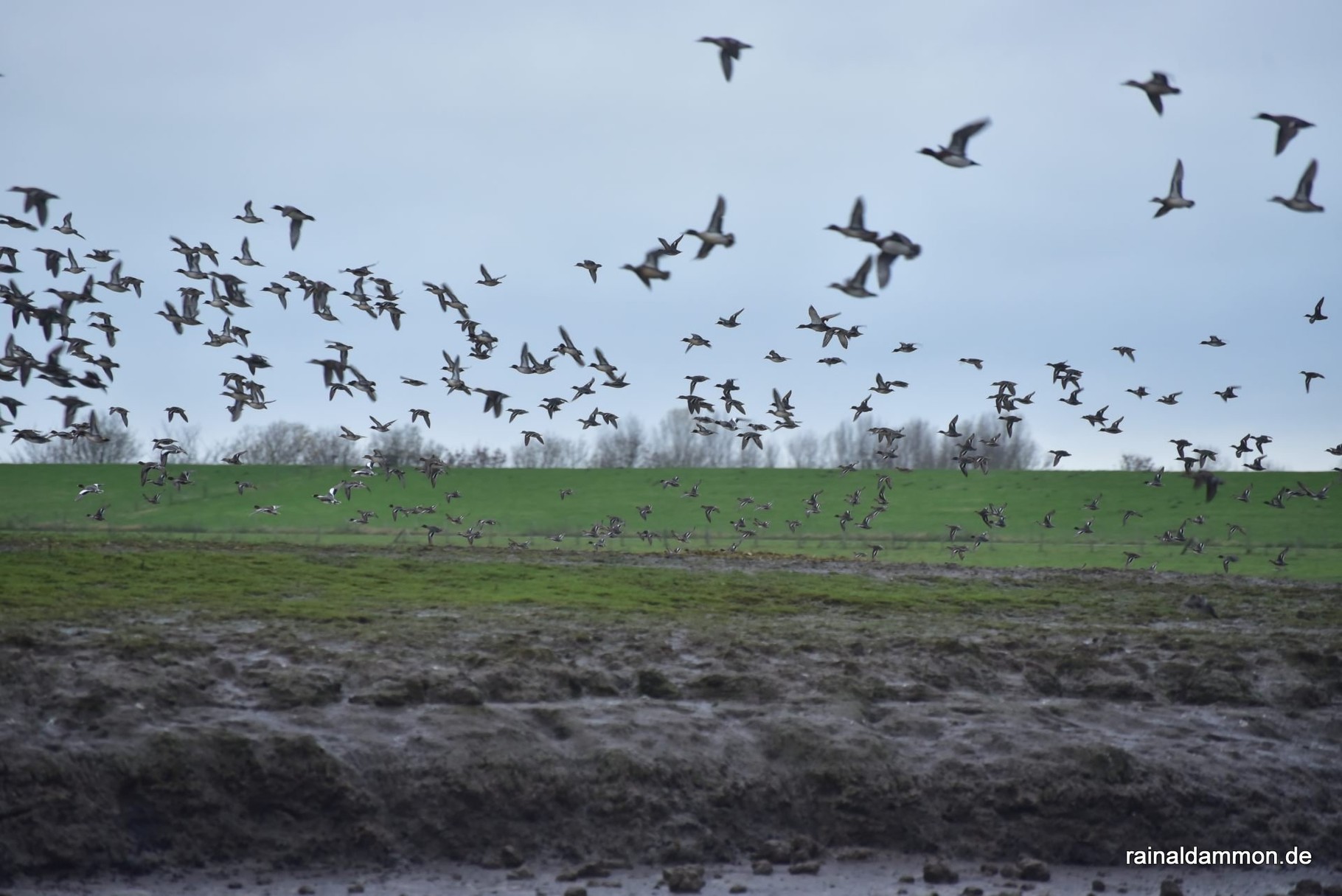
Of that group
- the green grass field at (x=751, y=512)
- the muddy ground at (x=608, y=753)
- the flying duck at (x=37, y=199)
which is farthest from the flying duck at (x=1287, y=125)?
the green grass field at (x=751, y=512)

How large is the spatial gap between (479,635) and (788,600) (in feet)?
40.8

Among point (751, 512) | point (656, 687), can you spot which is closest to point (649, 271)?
point (656, 687)

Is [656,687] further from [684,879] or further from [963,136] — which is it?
[963,136]

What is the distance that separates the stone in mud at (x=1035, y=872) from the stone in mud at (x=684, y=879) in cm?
442

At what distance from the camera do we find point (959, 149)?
2272 centimetres

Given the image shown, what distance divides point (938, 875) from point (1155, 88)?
13225 millimetres

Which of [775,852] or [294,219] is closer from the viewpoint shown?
[775,852]

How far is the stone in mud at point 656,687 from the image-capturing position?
21609 mm

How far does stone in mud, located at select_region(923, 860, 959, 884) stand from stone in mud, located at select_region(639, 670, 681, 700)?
5.59m

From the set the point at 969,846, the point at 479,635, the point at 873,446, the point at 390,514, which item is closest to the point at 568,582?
the point at 479,635

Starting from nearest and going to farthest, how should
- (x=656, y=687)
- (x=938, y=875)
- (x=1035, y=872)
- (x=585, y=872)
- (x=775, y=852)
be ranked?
(x=585, y=872) < (x=938, y=875) < (x=1035, y=872) < (x=775, y=852) < (x=656, y=687)

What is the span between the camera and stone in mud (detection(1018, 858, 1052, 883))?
17594mm

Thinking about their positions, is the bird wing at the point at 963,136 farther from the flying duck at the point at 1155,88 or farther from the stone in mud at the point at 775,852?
the stone in mud at the point at 775,852

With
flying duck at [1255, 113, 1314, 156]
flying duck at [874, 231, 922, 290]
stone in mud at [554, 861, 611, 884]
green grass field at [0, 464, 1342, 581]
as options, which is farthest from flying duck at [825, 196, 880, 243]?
green grass field at [0, 464, 1342, 581]
